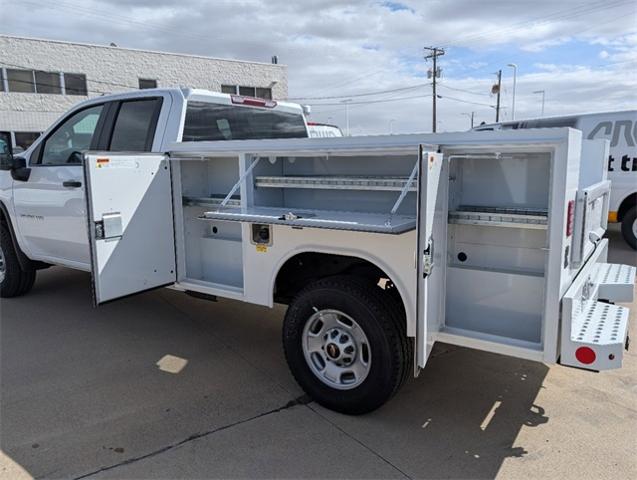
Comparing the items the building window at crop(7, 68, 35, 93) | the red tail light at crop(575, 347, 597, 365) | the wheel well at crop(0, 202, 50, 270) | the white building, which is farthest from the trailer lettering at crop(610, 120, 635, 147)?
the building window at crop(7, 68, 35, 93)

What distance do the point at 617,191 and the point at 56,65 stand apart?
24251 millimetres

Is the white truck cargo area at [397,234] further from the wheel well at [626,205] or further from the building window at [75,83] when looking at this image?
the building window at [75,83]

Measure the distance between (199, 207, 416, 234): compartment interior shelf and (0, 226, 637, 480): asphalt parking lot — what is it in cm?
126

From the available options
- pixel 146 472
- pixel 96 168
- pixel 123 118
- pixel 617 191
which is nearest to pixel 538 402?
pixel 146 472

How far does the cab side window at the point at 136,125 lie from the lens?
4441mm

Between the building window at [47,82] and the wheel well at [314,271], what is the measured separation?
82.4ft

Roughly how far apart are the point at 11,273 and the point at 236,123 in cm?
312

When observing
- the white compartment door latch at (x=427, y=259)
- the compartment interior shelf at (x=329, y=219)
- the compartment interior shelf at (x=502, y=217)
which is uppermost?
the compartment interior shelf at (x=502, y=217)

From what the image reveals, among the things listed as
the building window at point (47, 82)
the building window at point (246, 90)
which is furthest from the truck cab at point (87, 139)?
the building window at point (246, 90)

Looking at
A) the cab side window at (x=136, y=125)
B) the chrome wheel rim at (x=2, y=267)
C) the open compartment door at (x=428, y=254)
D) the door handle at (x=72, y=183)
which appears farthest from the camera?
the chrome wheel rim at (x=2, y=267)

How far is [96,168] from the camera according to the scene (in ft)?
12.0

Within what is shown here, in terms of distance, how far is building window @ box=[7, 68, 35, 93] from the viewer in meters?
23.5

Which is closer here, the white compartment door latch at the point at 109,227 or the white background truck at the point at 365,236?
the white background truck at the point at 365,236

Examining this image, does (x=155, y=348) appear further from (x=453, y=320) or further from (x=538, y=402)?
(x=538, y=402)
